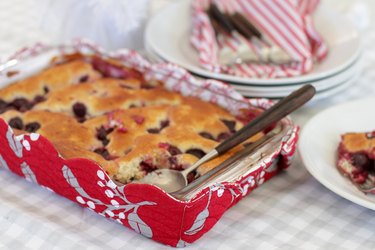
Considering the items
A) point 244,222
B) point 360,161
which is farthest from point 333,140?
point 244,222

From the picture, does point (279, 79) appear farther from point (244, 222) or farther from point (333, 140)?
point (244, 222)

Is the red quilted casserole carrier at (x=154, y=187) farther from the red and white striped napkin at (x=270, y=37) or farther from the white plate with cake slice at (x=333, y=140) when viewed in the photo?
the red and white striped napkin at (x=270, y=37)

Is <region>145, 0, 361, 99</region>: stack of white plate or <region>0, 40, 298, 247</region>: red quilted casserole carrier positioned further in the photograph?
<region>145, 0, 361, 99</region>: stack of white plate

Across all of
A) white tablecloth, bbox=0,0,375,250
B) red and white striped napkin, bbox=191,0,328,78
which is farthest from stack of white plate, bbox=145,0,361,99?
white tablecloth, bbox=0,0,375,250

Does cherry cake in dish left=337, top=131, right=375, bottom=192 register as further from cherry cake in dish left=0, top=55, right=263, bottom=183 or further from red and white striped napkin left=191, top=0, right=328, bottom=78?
red and white striped napkin left=191, top=0, right=328, bottom=78

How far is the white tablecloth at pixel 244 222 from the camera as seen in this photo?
2.88 ft

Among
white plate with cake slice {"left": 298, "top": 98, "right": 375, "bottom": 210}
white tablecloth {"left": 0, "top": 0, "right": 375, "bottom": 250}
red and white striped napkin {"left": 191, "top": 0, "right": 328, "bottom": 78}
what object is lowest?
white tablecloth {"left": 0, "top": 0, "right": 375, "bottom": 250}

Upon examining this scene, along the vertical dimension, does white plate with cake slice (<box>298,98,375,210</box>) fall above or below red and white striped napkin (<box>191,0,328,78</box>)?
below

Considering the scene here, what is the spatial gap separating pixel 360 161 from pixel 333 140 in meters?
0.11

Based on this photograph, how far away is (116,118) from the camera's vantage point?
1.06 metres

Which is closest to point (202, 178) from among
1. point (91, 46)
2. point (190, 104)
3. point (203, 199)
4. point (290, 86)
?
point (203, 199)

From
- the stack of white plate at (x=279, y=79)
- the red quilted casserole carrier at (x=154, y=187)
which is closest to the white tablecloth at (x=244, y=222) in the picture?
the red quilted casserole carrier at (x=154, y=187)

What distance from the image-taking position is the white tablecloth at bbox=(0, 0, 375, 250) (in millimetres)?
878

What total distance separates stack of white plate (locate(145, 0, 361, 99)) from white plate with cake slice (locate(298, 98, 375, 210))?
0.10 meters
